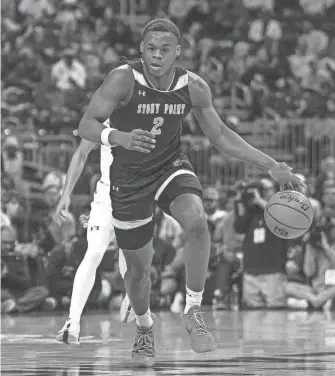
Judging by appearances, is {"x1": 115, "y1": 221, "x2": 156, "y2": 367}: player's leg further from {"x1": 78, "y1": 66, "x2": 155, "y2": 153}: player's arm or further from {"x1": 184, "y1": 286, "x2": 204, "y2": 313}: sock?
{"x1": 78, "y1": 66, "x2": 155, "y2": 153}: player's arm

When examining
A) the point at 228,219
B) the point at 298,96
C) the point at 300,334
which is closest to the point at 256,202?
the point at 228,219

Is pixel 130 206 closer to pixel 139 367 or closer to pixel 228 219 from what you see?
pixel 139 367

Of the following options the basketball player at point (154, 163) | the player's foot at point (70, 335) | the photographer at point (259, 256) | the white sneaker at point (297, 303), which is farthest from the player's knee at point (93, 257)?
the white sneaker at point (297, 303)

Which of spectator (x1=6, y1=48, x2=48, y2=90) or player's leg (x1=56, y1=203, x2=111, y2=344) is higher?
spectator (x1=6, y1=48, x2=48, y2=90)

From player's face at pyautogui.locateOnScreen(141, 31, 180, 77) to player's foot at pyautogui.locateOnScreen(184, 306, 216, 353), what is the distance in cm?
157

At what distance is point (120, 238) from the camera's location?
7676mm

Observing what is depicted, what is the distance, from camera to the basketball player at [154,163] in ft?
24.7

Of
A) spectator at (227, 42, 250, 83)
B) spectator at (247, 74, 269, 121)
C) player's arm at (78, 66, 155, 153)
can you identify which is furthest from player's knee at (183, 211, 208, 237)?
spectator at (227, 42, 250, 83)

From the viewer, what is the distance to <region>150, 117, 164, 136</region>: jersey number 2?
298 inches

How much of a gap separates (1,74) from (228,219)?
6661mm

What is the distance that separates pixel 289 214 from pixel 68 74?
13.6m

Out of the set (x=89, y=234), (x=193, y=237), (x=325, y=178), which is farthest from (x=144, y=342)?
(x=325, y=178)

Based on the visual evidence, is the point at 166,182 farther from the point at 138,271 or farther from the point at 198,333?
the point at 198,333

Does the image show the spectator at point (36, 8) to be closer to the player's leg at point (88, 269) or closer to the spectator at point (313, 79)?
the spectator at point (313, 79)
